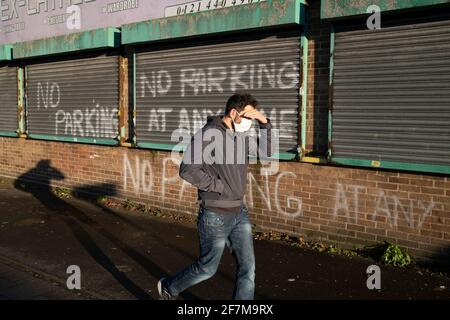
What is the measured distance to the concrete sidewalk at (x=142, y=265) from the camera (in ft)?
16.1

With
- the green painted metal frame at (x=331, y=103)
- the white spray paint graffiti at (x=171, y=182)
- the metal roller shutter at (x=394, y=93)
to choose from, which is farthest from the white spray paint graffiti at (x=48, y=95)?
the metal roller shutter at (x=394, y=93)

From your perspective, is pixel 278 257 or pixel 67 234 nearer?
Answer: pixel 278 257

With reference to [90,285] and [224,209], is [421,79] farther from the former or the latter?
[90,285]

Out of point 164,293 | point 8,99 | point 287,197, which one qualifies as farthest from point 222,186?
point 8,99

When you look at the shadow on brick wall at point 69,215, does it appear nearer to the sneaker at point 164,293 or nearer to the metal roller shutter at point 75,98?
the sneaker at point 164,293

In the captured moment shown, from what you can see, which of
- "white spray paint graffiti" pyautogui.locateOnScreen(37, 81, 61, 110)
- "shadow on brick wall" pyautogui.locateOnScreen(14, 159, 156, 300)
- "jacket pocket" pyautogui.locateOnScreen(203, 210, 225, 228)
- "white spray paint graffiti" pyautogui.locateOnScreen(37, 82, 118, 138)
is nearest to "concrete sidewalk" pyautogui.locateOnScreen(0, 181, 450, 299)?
"shadow on brick wall" pyautogui.locateOnScreen(14, 159, 156, 300)

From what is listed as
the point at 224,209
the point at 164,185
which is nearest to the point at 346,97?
the point at 224,209

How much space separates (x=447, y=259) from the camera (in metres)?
5.53

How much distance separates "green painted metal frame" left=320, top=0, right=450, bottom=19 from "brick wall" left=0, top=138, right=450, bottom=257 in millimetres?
2043

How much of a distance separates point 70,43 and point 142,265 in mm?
6103

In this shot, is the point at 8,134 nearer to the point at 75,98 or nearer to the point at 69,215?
the point at 75,98

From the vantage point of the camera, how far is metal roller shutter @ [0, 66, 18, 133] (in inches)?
475
